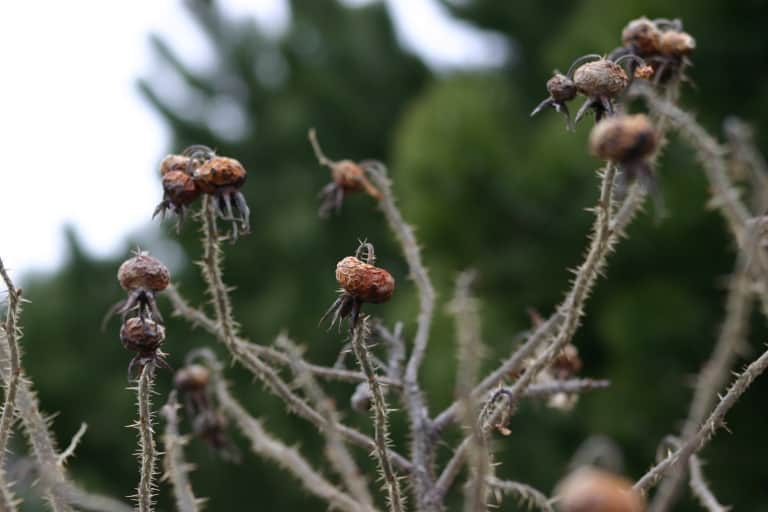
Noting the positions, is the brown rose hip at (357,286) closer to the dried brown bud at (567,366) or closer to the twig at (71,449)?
the twig at (71,449)

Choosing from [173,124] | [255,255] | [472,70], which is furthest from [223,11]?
[472,70]

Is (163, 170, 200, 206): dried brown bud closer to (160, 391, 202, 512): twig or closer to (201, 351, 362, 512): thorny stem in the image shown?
(160, 391, 202, 512): twig

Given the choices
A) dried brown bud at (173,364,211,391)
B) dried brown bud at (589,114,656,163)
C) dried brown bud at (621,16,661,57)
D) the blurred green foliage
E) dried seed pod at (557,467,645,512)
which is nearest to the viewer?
dried seed pod at (557,467,645,512)

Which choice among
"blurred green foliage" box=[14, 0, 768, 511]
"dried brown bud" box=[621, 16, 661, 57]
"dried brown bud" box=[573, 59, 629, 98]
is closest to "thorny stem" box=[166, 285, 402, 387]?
"dried brown bud" box=[573, 59, 629, 98]

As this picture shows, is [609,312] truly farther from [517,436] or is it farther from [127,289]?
[127,289]

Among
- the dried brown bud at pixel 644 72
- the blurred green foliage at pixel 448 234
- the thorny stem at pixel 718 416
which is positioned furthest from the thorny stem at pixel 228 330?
the blurred green foliage at pixel 448 234

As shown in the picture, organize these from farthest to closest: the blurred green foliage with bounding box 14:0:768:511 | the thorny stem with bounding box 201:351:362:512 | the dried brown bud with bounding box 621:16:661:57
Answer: the blurred green foliage with bounding box 14:0:768:511 → the dried brown bud with bounding box 621:16:661:57 → the thorny stem with bounding box 201:351:362:512
